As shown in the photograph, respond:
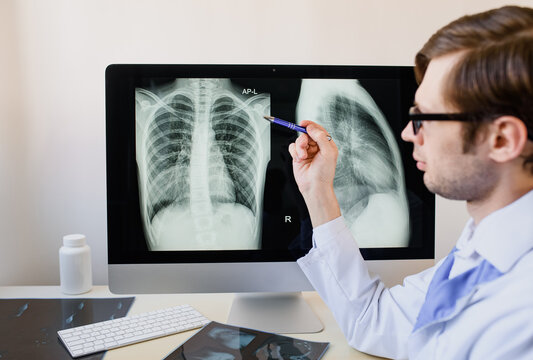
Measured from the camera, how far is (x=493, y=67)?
2.25 feet

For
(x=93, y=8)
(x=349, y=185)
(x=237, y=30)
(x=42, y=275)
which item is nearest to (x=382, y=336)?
(x=349, y=185)

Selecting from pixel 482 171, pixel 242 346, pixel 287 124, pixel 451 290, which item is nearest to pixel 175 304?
pixel 242 346

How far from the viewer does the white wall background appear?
55.0 inches

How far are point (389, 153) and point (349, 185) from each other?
125 mm

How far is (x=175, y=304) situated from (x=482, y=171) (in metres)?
0.82

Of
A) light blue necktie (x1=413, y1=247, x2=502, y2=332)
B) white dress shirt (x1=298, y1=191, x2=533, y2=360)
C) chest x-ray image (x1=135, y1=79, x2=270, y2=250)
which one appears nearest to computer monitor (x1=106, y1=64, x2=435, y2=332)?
chest x-ray image (x1=135, y1=79, x2=270, y2=250)

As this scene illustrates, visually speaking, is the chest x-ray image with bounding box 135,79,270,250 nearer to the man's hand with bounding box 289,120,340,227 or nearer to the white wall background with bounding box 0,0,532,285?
the man's hand with bounding box 289,120,340,227

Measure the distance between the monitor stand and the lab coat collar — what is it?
1.52 ft

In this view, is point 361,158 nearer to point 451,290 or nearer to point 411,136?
point 411,136

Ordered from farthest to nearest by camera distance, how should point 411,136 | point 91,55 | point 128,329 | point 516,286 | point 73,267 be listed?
point 91,55
point 73,267
point 128,329
point 411,136
point 516,286

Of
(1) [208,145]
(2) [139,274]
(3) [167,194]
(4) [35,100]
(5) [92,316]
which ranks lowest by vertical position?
(5) [92,316]

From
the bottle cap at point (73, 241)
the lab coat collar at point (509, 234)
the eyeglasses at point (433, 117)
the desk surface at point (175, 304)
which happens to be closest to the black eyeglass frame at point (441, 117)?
the eyeglasses at point (433, 117)

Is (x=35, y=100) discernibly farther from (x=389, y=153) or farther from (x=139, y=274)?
(x=389, y=153)

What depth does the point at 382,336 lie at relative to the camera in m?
0.94
